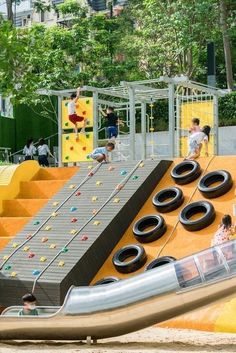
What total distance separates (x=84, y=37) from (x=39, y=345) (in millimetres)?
23698

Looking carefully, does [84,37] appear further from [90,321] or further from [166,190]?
[90,321]

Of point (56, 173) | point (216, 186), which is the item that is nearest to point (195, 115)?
point (56, 173)

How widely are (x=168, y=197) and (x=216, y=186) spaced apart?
109 centimetres

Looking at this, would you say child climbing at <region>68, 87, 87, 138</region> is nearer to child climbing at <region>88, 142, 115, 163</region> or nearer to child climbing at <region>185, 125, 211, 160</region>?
child climbing at <region>88, 142, 115, 163</region>

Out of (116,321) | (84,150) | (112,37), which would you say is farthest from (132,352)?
(112,37)

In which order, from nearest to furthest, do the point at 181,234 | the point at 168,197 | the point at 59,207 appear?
the point at 181,234
the point at 168,197
the point at 59,207

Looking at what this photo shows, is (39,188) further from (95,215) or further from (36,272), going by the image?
(36,272)

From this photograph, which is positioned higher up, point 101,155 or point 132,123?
point 132,123

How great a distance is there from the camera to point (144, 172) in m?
15.6

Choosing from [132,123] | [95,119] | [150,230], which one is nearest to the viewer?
[150,230]

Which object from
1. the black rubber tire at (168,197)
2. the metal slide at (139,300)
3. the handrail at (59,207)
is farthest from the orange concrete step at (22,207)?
the metal slide at (139,300)

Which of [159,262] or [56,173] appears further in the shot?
[56,173]

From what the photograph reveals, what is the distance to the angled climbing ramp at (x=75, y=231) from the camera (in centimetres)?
1335

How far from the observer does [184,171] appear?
51.2ft
